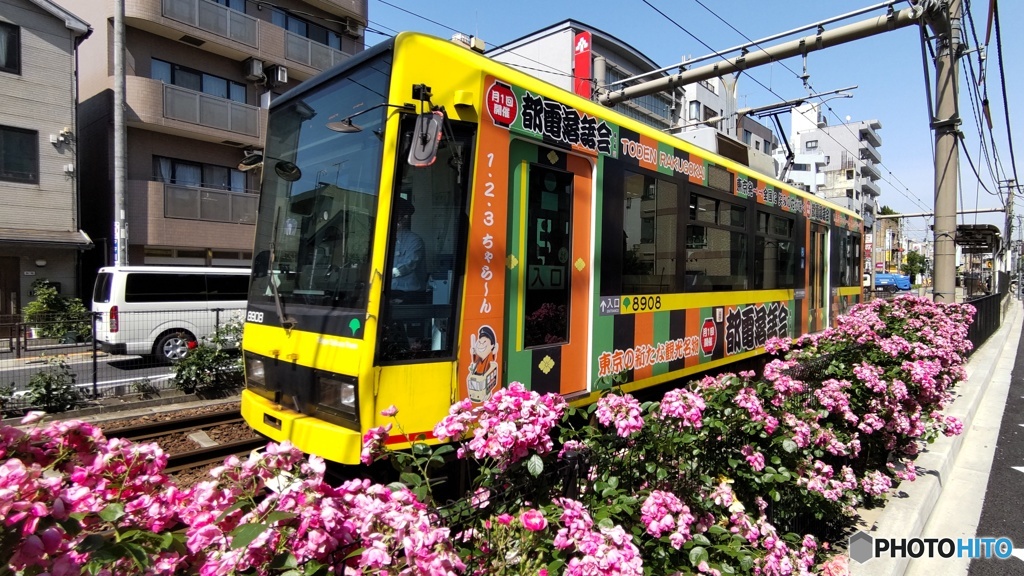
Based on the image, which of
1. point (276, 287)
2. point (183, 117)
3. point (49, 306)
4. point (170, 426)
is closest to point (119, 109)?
point (183, 117)

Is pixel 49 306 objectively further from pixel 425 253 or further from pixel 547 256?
pixel 547 256

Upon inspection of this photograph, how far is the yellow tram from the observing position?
11.3 feet

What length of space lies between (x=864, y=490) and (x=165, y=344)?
502 inches

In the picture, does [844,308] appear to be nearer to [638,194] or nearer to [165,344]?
[638,194]

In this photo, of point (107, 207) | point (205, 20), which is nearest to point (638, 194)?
point (205, 20)

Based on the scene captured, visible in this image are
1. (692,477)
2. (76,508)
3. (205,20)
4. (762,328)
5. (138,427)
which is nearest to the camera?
(76,508)

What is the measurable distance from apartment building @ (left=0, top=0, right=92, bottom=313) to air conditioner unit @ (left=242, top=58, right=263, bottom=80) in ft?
15.1

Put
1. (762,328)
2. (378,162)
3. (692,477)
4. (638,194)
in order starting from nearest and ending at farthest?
1. (692,477)
2. (378,162)
3. (638,194)
4. (762,328)

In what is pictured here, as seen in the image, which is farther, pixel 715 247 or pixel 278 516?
pixel 715 247

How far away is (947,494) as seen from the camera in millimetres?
4852

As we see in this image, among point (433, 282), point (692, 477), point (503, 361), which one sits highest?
point (433, 282)

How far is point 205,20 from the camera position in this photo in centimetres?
1842

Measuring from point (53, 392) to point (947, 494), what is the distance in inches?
414

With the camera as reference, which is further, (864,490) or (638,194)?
(638,194)
